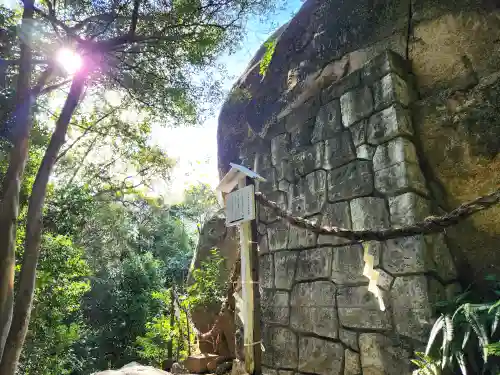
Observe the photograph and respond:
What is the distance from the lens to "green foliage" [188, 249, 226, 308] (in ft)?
21.1

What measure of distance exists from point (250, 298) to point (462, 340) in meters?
1.40

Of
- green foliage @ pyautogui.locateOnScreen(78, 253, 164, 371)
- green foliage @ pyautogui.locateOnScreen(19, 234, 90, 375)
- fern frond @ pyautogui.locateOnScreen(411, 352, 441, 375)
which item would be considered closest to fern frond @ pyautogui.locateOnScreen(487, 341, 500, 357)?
fern frond @ pyautogui.locateOnScreen(411, 352, 441, 375)

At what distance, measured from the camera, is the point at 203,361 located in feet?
17.0

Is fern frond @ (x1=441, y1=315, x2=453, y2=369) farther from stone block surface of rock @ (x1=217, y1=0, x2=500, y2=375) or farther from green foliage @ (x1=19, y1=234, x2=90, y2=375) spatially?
green foliage @ (x1=19, y1=234, x2=90, y2=375)

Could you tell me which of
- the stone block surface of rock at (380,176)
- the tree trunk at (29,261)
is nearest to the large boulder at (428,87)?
the stone block surface of rock at (380,176)

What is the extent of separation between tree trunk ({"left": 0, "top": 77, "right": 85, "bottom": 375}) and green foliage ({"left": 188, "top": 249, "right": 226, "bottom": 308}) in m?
2.99

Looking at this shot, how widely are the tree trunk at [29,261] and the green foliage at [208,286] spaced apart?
9.81ft

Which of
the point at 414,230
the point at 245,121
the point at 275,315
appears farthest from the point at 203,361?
the point at 414,230

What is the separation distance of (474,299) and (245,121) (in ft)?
13.8

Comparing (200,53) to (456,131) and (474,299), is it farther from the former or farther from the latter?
(474,299)

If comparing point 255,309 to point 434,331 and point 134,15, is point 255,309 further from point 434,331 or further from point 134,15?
point 134,15

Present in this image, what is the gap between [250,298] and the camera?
2461 mm

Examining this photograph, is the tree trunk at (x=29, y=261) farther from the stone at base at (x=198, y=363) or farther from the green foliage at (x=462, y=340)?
the green foliage at (x=462, y=340)

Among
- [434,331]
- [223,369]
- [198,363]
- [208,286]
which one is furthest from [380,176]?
[208,286]
